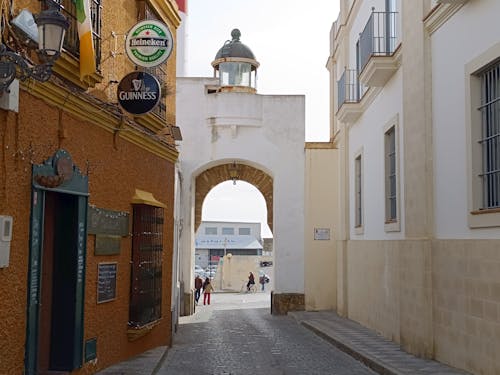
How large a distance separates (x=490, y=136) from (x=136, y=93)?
188 inches

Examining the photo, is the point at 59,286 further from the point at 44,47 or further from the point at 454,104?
the point at 454,104

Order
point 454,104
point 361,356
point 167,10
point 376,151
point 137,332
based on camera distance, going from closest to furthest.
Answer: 1. point 454,104
2. point 137,332
3. point 361,356
4. point 167,10
5. point 376,151

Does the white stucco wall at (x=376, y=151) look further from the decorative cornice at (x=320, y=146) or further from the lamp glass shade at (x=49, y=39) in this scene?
the lamp glass shade at (x=49, y=39)

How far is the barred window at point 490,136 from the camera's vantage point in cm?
848

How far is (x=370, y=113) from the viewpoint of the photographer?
15992mm

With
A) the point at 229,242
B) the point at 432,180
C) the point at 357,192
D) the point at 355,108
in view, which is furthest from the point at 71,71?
the point at 229,242

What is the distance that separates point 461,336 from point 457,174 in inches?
85.5

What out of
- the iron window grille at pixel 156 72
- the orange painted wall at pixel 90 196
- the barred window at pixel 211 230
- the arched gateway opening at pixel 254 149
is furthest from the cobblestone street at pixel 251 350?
the barred window at pixel 211 230

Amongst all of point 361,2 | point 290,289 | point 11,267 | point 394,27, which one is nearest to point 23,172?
point 11,267

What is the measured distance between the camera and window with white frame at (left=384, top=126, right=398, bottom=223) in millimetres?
13805

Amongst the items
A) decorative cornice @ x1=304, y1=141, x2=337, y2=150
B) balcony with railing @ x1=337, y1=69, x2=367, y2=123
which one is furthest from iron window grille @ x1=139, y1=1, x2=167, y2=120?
decorative cornice @ x1=304, y1=141, x2=337, y2=150

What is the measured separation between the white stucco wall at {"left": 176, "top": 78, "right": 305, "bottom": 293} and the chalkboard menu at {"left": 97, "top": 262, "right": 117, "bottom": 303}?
1161 centimetres

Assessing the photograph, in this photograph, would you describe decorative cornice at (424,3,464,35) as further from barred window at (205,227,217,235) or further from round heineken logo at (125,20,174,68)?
barred window at (205,227,217,235)

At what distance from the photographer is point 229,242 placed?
71.6m
